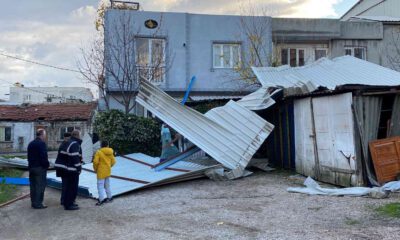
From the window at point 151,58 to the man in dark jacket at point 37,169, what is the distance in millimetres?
12292

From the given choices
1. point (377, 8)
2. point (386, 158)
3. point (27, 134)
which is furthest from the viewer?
point (27, 134)

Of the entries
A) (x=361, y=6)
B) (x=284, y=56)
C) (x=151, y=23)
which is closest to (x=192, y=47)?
(x=151, y=23)

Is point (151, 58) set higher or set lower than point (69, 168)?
higher

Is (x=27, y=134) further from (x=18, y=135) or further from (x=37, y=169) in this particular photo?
(x=37, y=169)

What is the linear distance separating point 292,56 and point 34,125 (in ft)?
78.6

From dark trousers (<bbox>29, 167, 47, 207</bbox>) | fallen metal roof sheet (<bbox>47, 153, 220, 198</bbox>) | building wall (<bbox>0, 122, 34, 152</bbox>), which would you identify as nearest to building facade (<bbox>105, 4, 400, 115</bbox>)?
fallen metal roof sheet (<bbox>47, 153, 220, 198</bbox>)

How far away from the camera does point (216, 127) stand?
12.8 metres

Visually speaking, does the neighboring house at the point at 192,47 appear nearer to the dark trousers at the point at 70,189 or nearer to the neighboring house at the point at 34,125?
the dark trousers at the point at 70,189

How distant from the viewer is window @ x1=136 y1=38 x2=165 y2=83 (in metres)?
21.7

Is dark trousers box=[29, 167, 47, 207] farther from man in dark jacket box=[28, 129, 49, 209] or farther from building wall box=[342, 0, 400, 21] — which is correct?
building wall box=[342, 0, 400, 21]

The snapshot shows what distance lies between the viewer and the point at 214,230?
7.28 metres

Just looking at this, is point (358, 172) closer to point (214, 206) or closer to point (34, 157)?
point (214, 206)

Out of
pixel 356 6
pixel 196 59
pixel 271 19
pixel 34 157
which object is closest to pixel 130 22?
pixel 196 59

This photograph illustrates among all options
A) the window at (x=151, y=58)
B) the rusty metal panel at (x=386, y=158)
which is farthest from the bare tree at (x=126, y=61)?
the rusty metal panel at (x=386, y=158)
